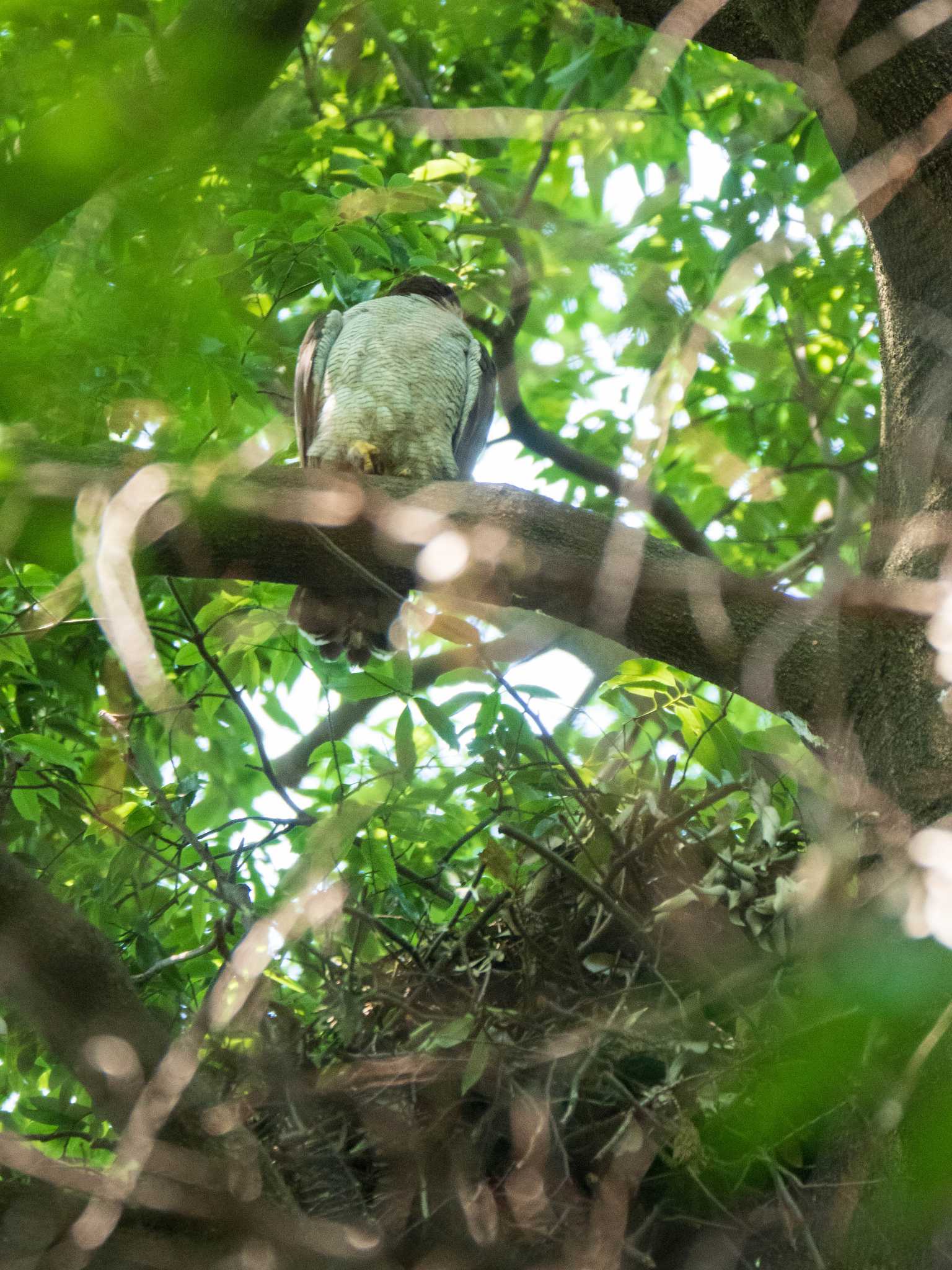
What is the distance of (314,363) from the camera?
430 cm

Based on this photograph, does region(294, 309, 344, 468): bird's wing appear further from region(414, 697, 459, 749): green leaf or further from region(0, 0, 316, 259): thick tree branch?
region(0, 0, 316, 259): thick tree branch

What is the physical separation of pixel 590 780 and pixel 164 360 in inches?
73.0

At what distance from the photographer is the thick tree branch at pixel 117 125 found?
2.86ft

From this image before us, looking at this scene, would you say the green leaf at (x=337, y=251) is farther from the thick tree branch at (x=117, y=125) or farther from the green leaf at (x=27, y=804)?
the thick tree branch at (x=117, y=125)

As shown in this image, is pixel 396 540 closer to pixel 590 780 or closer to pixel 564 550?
pixel 564 550

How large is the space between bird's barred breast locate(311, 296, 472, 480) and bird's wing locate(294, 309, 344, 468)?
39 mm

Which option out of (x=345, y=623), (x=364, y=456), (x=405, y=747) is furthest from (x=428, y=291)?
(x=405, y=747)

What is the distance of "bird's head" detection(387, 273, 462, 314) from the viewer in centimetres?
439

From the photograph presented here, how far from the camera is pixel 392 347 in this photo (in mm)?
4145

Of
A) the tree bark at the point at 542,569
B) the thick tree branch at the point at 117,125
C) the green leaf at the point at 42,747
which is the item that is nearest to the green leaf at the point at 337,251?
the tree bark at the point at 542,569

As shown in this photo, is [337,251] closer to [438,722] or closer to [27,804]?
[438,722]

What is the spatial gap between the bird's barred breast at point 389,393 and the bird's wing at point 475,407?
18 centimetres

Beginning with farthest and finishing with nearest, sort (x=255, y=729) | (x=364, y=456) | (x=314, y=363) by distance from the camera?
(x=314, y=363)
(x=364, y=456)
(x=255, y=729)

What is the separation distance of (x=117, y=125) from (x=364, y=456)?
318cm
